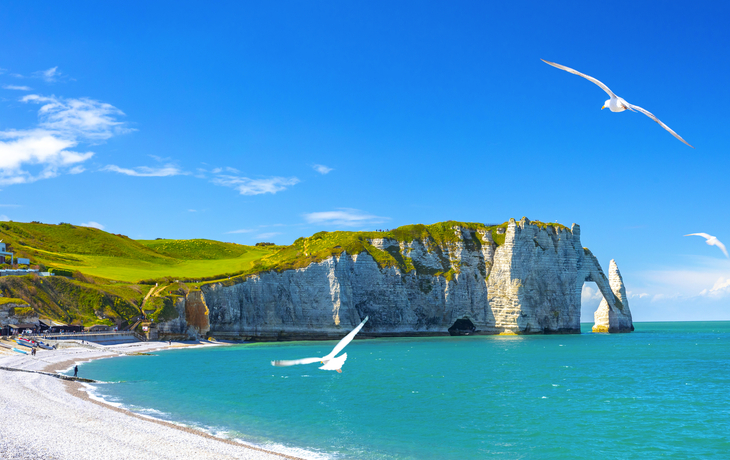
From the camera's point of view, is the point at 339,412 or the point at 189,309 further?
the point at 189,309

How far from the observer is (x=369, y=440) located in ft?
77.2

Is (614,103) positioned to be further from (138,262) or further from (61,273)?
(138,262)

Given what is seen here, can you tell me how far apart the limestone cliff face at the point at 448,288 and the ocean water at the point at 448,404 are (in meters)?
38.1

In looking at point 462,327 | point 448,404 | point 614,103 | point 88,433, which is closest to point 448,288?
point 462,327

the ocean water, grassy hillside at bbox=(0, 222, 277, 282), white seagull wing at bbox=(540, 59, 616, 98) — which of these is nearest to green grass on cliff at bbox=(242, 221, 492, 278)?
grassy hillside at bbox=(0, 222, 277, 282)

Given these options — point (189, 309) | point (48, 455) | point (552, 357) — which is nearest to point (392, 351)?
point (552, 357)

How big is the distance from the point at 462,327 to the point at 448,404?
7890 cm

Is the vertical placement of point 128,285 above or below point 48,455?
above

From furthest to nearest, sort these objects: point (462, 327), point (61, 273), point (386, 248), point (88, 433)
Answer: point (462, 327) → point (386, 248) → point (61, 273) → point (88, 433)

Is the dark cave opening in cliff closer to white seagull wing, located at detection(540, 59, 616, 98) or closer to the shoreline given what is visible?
the shoreline

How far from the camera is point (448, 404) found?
105 feet

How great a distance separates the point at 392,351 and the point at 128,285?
48198 mm

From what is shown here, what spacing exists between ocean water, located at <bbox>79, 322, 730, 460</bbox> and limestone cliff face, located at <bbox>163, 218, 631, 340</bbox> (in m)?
38.1

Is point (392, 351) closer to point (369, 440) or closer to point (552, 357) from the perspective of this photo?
point (552, 357)
